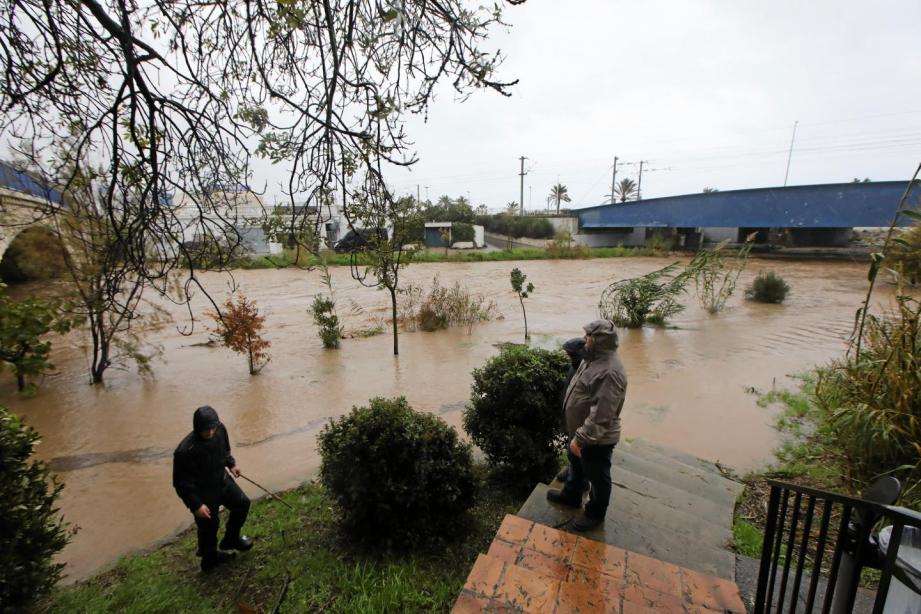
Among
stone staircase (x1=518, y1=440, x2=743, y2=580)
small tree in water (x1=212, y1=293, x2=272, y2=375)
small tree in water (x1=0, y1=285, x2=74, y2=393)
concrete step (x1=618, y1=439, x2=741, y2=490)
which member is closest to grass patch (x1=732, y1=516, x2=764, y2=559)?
stone staircase (x1=518, y1=440, x2=743, y2=580)

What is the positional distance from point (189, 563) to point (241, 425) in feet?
13.1

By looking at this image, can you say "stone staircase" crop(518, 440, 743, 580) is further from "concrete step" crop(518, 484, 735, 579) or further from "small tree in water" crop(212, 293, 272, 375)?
"small tree in water" crop(212, 293, 272, 375)

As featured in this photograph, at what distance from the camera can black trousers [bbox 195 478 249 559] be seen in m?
3.29

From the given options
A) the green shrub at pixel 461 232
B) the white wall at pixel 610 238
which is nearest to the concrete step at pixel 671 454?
the green shrub at pixel 461 232

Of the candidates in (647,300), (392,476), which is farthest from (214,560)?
(647,300)

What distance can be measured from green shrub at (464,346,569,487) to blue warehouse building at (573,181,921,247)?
23744 millimetres

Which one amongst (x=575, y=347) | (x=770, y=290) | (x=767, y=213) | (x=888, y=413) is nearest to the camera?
(x=575, y=347)

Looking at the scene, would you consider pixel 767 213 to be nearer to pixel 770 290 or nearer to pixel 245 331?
pixel 770 290

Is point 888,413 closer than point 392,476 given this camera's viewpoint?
No

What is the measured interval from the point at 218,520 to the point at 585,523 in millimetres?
2771

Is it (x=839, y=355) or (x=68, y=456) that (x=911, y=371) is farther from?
(x=68, y=456)

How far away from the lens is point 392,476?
3.29 metres

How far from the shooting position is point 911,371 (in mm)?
3727

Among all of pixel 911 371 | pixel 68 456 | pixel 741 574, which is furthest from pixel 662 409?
pixel 68 456
